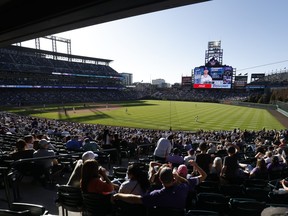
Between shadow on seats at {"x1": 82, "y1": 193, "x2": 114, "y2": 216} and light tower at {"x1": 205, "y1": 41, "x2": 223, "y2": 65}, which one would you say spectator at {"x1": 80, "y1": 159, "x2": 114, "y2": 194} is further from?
light tower at {"x1": 205, "y1": 41, "x2": 223, "y2": 65}

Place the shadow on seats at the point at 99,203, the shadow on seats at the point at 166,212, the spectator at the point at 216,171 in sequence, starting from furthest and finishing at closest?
the spectator at the point at 216,171 < the shadow on seats at the point at 99,203 < the shadow on seats at the point at 166,212

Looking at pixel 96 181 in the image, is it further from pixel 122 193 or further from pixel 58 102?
pixel 58 102

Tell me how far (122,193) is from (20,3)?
157 inches

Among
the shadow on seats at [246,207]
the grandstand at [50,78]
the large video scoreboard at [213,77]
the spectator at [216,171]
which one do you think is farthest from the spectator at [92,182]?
the large video scoreboard at [213,77]

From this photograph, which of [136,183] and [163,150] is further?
[163,150]

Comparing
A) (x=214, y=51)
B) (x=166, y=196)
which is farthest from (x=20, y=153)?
(x=214, y=51)

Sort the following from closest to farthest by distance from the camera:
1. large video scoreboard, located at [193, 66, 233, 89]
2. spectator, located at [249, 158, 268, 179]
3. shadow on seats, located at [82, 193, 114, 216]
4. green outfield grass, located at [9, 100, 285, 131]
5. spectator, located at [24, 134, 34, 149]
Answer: shadow on seats, located at [82, 193, 114, 216]
spectator, located at [249, 158, 268, 179]
spectator, located at [24, 134, 34, 149]
green outfield grass, located at [9, 100, 285, 131]
large video scoreboard, located at [193, 66, 233, 89]

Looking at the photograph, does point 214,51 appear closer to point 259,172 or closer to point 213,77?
point 213,77

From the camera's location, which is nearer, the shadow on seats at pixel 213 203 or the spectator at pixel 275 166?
the shadow on seats at pixel 213 203

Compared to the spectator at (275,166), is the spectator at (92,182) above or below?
above

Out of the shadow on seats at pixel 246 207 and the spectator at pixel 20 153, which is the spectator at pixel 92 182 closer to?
the shadow on seats at pixel 246 207

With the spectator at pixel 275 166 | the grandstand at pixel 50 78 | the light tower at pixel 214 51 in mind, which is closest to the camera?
the spectator at pixel 275 166

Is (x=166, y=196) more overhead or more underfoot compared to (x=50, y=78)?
more underfoot

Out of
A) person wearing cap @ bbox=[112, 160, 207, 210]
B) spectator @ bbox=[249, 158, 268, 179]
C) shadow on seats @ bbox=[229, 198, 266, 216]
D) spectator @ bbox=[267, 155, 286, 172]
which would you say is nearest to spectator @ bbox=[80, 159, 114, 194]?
person wearing cap @ bbox=[112, 160, 207, 210]
